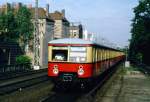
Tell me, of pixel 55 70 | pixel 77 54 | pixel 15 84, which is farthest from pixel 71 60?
pixel 15 84

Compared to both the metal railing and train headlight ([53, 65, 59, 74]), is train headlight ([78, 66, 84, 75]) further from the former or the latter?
the metal railing

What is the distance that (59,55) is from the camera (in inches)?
816

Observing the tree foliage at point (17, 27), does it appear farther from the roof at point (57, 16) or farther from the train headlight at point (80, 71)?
the train headlight at point (80, 71)

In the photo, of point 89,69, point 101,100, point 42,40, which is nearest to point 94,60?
point 89,69

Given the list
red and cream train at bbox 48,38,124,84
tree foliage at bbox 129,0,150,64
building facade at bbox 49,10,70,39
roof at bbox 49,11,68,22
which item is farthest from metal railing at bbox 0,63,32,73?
roof at bbox 49,11,68,22

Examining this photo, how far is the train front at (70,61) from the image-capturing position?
66.1ft

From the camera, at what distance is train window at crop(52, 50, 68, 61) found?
20562 millimetres

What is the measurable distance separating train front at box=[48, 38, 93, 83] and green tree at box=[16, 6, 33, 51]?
47624 millimetres

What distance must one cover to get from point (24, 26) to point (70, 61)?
48.6m

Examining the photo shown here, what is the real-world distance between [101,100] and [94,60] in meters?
4.26

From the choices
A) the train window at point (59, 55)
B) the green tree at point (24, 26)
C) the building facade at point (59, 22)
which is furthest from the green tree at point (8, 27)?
the train window at point (59, 55)

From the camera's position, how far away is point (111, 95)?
20.1m

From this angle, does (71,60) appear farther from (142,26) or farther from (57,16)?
(57,16)

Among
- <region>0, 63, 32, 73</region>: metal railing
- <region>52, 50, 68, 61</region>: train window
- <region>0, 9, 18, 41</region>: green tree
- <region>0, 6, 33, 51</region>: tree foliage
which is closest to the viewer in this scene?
<region>52, 50, 68, 61</region>: train window
